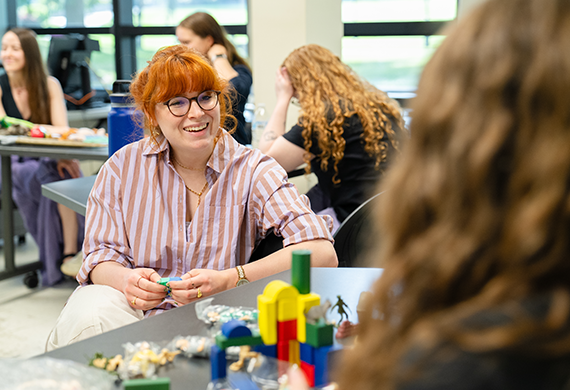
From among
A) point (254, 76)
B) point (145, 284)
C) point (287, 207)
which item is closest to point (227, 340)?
point (145, 284)

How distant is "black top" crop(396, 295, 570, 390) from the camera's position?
0.43 m

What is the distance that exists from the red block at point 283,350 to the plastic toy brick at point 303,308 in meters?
0.03

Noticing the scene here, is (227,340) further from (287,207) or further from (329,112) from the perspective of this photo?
(329,112)

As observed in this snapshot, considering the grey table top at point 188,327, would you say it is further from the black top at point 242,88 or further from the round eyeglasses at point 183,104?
the black top at point 242,88

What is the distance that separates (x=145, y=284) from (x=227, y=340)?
0.63 m

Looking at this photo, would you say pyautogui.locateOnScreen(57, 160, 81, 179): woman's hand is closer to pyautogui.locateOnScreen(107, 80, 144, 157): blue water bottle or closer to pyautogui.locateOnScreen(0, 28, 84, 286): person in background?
pyautogui.locateOnScreen(0, 28, 84, 286): person in background

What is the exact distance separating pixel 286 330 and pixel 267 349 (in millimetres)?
40

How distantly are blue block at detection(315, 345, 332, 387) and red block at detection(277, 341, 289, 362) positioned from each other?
0.05 metres

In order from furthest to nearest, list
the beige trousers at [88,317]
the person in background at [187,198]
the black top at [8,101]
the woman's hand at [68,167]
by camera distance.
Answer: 1. the black top at [8,101]
2. the woman's hand at [68,167]
3. the person in background at [187,198]
4. the beige trousers at [88,317]

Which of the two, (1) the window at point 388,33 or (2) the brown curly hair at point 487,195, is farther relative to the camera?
(1) the window at point 388,33

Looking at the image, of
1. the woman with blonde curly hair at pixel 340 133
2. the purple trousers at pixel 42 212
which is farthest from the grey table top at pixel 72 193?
the purple trousers at pixel 42 212

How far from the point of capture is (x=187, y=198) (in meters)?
1.60

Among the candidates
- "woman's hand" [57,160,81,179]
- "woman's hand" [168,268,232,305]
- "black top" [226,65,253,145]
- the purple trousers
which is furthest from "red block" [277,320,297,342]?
"woman's hand" [57,160,81,179]

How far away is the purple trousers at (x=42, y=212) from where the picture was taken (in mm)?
3328
